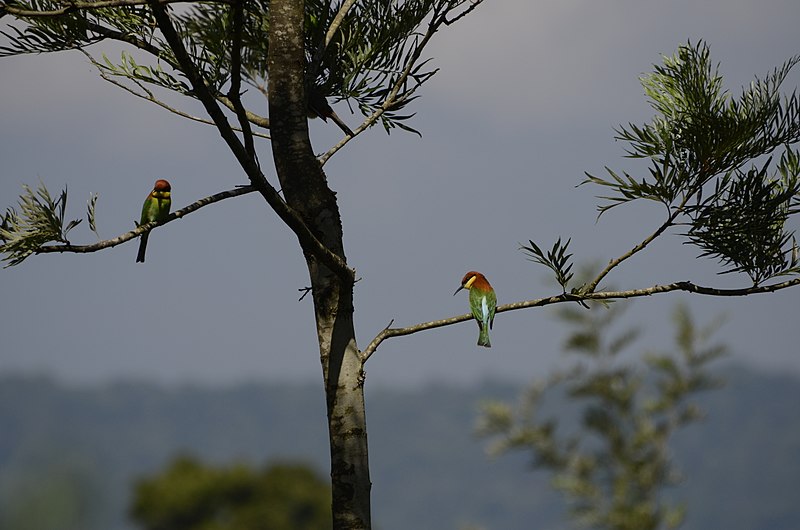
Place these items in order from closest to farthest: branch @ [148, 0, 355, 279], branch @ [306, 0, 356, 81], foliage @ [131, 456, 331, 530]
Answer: branch @ [148, 0, 355, 279] → branch @ [306, 0, 356, 81] → foliage @ [131, 456, 331, 530]

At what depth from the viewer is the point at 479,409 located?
16031 mm

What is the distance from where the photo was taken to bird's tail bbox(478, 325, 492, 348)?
510cm

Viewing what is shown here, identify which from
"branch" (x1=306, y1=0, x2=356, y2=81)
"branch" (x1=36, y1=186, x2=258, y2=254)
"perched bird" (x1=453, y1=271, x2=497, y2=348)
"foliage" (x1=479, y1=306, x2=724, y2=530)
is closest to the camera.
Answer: "branch" (x1=36, y1=186, x2=258, y2=254)

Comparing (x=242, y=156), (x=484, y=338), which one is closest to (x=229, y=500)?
(x=484, y=338)

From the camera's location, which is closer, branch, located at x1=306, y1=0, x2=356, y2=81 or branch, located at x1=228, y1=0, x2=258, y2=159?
branch, located at x1=228, y1=0, x2=258, y2=159

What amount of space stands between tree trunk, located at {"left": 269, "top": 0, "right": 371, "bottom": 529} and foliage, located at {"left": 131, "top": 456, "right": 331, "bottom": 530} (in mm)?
32326

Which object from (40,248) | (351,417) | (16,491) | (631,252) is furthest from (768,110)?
(16,491)

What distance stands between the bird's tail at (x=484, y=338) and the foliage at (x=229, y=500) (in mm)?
31344

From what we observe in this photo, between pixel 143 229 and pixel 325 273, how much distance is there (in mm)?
717

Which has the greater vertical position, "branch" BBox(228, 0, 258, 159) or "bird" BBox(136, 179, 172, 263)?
"bird" BBox(136, 179, 172, 263)

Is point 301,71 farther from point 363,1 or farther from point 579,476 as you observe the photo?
point 579,476

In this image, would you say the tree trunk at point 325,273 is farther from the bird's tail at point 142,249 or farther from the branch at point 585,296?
the bird's tail at point 142,249

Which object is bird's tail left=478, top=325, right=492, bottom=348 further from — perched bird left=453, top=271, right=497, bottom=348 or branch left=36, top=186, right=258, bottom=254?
branch left=36, top=186, right=258, bottom=254

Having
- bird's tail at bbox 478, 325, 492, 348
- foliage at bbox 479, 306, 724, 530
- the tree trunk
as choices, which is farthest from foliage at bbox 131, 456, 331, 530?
the tree trunk
